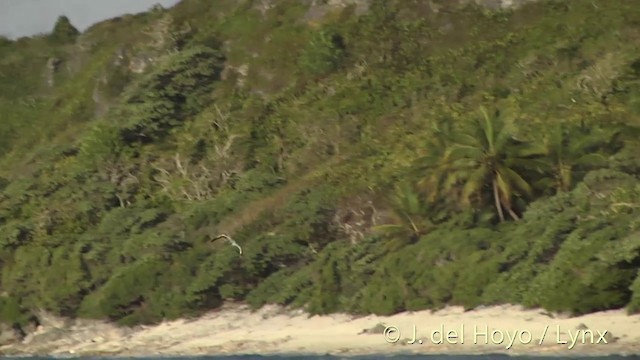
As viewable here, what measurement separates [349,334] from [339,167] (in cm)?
1281

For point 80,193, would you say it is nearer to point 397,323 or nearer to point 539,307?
point 397,323

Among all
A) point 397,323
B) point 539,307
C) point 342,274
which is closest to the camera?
point 539,307

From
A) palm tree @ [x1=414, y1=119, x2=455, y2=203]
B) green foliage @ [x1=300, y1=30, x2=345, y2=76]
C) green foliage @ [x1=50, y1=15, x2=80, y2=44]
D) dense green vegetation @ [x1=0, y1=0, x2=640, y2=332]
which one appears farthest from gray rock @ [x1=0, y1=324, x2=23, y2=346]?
green foliage @ [x1=50, y1=15, x2=80, y2=44]

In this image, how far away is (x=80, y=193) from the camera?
153 ft

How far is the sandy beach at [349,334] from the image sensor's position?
68.2ft

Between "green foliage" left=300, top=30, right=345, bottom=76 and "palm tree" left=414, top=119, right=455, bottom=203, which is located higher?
"green foliage" left=300, top=30, right=345, bottom=76

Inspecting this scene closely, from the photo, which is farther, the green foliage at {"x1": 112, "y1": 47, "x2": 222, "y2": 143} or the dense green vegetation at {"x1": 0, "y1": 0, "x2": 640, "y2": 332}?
the green foliage at {"x1": 112, "y1": 47, "x2": 222, "y2": 143}

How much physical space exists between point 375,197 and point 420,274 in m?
7.48

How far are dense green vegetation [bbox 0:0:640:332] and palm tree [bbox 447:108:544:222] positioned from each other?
7cm

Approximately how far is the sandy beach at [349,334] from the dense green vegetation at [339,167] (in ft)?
2.04

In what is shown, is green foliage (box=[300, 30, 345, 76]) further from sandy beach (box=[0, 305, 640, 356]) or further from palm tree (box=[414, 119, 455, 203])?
sandy beach (box=[0, 305, 640, 356])

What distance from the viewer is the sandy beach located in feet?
68.2

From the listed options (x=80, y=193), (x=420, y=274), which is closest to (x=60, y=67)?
(x=80, y=193)

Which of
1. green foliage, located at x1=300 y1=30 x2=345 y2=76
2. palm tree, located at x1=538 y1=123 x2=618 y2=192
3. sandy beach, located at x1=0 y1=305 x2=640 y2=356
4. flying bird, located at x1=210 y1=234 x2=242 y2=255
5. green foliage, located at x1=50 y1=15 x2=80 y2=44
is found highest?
green foliage, located at x1=50 y1=15 x2=80 y2=44
